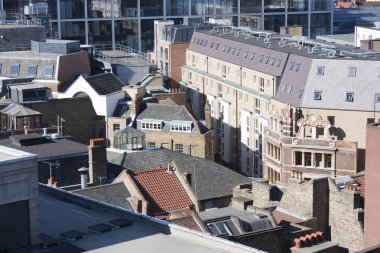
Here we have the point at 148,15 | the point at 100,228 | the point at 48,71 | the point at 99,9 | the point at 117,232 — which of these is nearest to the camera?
the point at 117,232

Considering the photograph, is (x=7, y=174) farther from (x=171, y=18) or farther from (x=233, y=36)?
(x=171, y=18)

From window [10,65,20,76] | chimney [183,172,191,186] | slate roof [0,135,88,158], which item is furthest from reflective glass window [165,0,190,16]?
chimney [183,172,191,186]

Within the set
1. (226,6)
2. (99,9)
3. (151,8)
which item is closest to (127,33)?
(151,8)

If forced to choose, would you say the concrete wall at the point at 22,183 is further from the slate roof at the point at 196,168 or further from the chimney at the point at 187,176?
the slate roof at the point at 196,168

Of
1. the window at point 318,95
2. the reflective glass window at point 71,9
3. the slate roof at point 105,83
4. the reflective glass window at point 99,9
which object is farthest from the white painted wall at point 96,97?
the reflective glass window at point 99,9

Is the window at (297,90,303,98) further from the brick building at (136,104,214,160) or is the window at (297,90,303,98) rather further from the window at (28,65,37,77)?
the window at (28,65,37,77)

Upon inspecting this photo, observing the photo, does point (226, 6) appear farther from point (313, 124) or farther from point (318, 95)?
point (313, 124)
